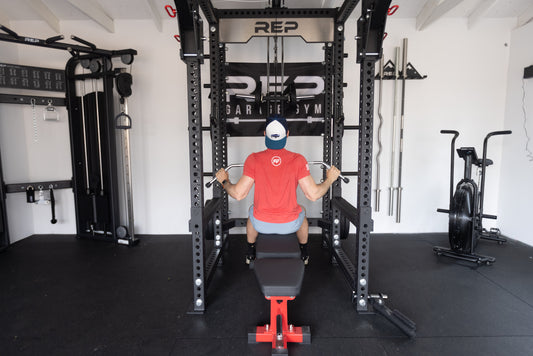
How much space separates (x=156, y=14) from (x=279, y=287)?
10.5 feet

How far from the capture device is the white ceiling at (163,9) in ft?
10.2

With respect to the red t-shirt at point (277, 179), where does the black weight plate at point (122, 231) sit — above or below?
below

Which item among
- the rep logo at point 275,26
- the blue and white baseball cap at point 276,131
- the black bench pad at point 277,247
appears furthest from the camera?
the rep logo at point 275,26

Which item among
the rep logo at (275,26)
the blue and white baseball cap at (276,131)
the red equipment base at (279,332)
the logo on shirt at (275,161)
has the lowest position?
the red equipment base at (279,332)

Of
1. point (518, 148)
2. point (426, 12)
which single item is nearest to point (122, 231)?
point (426, 12)

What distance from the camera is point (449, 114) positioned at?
3.59 meters

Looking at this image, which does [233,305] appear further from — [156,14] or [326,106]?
[156,14]

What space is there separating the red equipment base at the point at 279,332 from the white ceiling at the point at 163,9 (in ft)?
9.82

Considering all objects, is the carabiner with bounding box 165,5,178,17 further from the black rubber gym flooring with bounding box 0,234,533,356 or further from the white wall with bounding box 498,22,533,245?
the white wall with bounding box 498,22,533,245

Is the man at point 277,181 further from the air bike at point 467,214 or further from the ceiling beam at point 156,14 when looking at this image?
the ceiling beam at point 156,14

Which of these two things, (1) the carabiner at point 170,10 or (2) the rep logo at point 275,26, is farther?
(1) the carabiner at point 170,10

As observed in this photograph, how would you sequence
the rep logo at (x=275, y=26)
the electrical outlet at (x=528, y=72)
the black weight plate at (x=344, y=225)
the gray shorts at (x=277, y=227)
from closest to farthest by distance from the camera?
the gray shorts at (x=277, y=227)
the rep logo at (x=275, y=26)
the black weight plate at (x=344, y=225)
the electrical outlet at (x=528, y=72)

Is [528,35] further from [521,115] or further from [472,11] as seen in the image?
[521,115]

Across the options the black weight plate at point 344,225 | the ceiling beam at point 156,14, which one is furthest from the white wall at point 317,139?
the black weight plate at point 344,225
